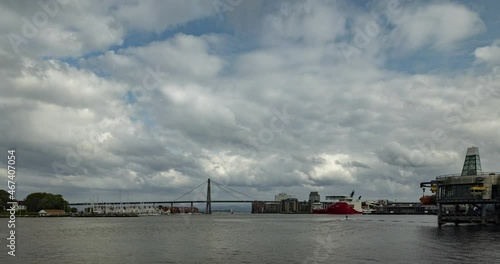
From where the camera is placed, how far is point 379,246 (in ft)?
227

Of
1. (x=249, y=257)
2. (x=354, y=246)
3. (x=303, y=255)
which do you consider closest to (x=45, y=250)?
(x=249, y=257)

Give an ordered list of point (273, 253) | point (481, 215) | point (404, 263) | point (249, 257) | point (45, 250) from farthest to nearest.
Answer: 1. point (481, 215)
2. point (45, 250)
3. point (273, 253)
4. point (249, 257)
5. point (404, 263)

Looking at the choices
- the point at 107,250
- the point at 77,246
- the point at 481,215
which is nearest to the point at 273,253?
the point at 107,250

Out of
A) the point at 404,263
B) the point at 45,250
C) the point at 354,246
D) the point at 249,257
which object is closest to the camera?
the point at 404,263

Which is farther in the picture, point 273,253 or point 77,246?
point 77,246

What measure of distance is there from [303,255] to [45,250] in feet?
118

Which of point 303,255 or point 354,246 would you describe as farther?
point 354,246

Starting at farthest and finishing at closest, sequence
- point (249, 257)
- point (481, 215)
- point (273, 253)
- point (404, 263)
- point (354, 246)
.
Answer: point (481, 215), point (354, 246), point (273, 253), point (249, 257), point (404, 263)

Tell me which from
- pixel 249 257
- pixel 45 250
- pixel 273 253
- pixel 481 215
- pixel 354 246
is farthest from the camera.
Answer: pixel 481 215

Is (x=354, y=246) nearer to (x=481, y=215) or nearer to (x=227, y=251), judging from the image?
(x=227, y=251)

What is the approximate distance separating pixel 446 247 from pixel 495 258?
12798 millimetres

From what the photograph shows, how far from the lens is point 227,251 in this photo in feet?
209

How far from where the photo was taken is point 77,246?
71.4 metres

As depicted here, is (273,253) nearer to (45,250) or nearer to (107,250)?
(107,250)
